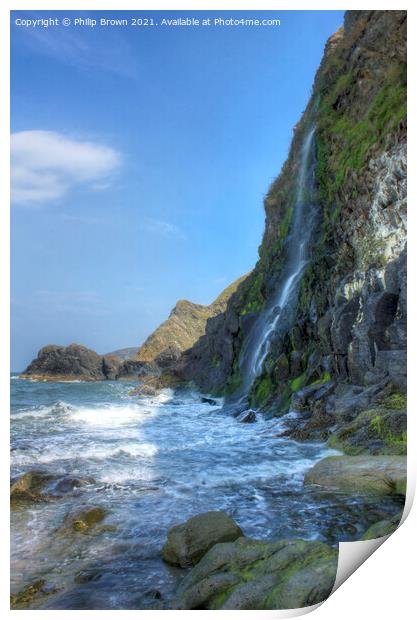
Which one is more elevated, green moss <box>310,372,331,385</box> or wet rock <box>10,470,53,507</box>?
green moss <box>310,372,331,385</box>

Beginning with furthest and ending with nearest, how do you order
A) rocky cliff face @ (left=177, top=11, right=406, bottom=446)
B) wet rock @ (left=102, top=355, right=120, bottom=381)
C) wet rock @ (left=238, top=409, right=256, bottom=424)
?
wet rock @ (left=102, top=355, right=120, bottom=381) < wet rock @ (left=238, top=409, right=256, bottom=424) < rocky cliff face @ (left=177, top=11, right=406, bottom=446)

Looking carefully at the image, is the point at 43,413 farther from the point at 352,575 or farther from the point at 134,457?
the point at 352,575

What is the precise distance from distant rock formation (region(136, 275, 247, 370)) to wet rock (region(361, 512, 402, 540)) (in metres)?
32.6

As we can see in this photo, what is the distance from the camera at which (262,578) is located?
3283mm

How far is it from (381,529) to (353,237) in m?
8.01

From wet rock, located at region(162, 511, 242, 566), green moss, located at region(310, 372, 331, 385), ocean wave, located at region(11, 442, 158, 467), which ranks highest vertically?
green moss, located at region(310, 372, 331, 385)

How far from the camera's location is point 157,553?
167 inches

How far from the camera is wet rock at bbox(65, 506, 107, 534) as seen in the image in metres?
4.73

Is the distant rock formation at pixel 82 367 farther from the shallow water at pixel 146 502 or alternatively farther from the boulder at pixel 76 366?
the shallow water at pixel 146 502

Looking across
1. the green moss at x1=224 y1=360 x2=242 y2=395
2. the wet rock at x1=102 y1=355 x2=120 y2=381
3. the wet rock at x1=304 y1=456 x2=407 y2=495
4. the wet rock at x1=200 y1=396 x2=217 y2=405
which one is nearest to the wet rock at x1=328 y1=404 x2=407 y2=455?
the wet rock at x1=304 y1=456 x2=407 y2=495

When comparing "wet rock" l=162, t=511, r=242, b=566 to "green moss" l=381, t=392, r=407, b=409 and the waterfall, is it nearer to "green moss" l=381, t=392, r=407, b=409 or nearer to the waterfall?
"green moss" l=381, t=392, r=407, b=409

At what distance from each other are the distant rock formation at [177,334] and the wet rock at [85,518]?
3198 cm

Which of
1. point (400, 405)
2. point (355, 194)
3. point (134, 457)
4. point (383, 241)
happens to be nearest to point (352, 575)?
point (400, 405)

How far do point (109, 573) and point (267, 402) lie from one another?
9.88m
